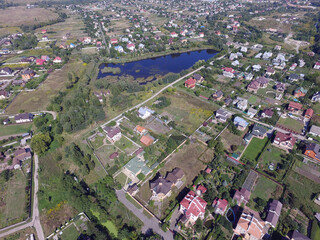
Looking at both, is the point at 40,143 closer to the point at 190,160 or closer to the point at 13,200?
the point at 13,200

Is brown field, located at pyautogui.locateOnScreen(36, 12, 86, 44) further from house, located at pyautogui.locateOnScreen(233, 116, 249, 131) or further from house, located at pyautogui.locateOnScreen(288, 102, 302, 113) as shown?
house, located at pyautogui.locateOnScreen(288, 102, 302, 113)

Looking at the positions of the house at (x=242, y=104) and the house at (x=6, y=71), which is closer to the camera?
the house at (x=242, y=104)

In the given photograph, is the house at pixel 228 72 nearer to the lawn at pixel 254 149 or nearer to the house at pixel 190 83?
the house at pixel 190 83

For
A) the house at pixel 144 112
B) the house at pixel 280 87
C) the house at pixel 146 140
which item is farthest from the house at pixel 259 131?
the house at pixel 144 112

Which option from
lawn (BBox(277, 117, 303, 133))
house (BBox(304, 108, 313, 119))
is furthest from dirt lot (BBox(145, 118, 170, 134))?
house (BBox(304, 108, 313, 119))

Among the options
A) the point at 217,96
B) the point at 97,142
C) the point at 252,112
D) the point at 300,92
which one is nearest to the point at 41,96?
the point at 97,142

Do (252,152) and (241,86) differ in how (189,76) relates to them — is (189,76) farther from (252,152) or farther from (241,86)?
(252,152)

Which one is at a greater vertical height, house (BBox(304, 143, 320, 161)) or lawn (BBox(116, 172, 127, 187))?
house (BBox(304, 143, 320, 161))
